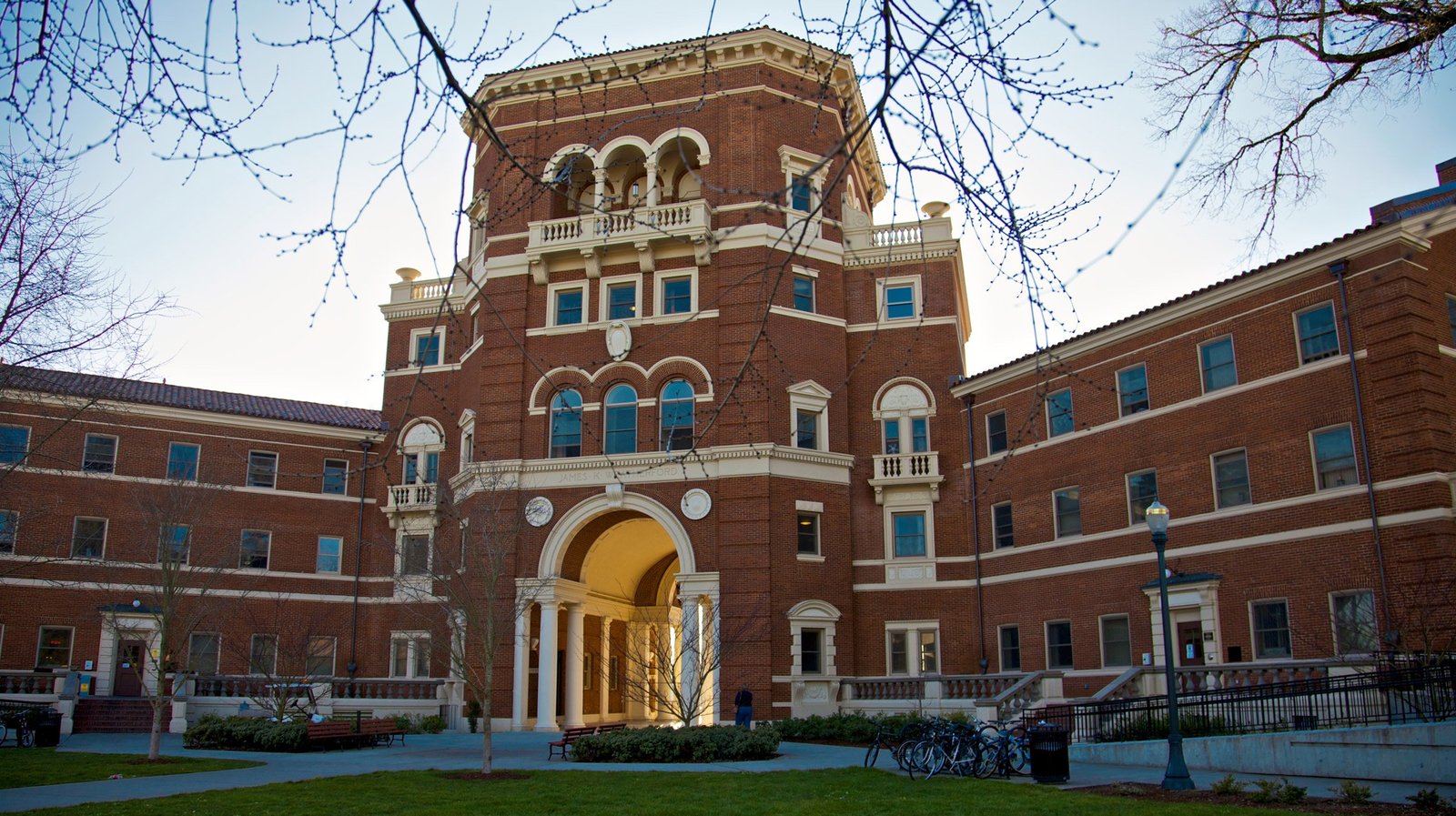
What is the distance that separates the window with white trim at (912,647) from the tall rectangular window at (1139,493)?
813 cm

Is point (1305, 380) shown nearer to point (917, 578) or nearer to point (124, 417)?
point (917, 578)

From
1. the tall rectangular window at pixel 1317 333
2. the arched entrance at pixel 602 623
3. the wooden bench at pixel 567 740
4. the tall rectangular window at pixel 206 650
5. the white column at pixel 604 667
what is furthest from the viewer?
the white column at pixel 604 667

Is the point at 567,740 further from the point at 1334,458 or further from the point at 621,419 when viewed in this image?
the point at 1334,458

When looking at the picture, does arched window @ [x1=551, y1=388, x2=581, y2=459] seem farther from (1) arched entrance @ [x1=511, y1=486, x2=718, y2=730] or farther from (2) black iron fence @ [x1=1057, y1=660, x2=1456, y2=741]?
(2) black iron fence @ [x1=1057, y1=660, x2=1456, y2=741]

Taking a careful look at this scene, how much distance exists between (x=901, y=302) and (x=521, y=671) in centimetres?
1774

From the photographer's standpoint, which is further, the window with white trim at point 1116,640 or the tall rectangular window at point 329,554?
the tall rectangular window at point 329,554

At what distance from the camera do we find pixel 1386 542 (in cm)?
2398

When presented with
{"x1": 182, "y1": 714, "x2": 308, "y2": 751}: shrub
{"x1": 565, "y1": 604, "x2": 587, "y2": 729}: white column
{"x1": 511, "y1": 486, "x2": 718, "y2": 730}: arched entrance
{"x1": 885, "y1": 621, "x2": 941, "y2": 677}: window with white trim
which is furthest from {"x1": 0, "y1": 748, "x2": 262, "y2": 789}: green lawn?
{"x1": 885, "y1": 621, "x2": 941, "y2": 677}: window with white trim

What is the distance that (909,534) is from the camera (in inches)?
1491

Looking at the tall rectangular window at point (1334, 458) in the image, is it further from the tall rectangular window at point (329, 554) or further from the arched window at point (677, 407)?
the tall rectangular window at point (329, 554)

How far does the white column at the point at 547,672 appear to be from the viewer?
36.0 metres

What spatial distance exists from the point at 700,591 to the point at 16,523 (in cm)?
2326

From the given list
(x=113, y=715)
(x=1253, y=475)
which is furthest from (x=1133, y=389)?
(x=113, y=715)

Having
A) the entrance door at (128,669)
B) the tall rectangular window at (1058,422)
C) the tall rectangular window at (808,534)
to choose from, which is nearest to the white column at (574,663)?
the tall rectangular window at (808,534)
